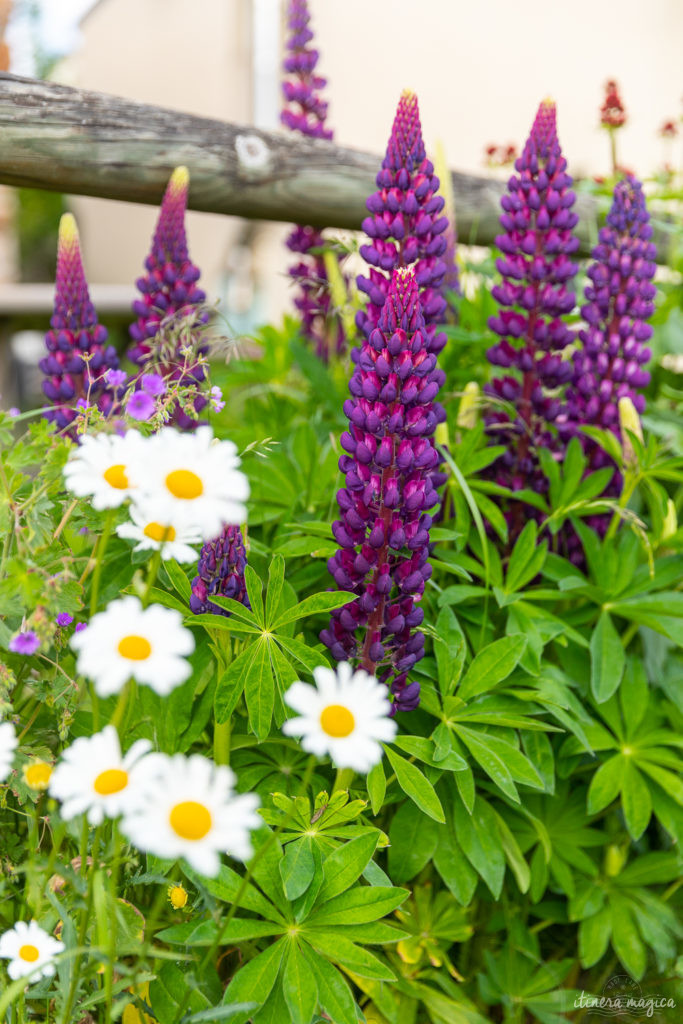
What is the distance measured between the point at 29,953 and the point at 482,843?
2.06 feet

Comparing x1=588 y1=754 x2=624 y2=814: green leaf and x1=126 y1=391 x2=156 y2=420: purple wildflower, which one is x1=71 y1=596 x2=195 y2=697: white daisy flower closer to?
x1=126 y1=391 x2=156 y2=420: purple wildflower

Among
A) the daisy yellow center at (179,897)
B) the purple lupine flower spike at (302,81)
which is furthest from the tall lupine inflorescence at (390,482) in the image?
the purple lupine flower spike at (302,81)

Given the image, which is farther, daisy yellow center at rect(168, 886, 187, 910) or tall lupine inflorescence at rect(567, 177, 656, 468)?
tall lupine inflorescence at rect(567, 177, 656, 468)

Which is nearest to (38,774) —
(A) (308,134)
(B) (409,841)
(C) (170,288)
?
(B) (409,841)

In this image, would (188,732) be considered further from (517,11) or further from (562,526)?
(517,11)

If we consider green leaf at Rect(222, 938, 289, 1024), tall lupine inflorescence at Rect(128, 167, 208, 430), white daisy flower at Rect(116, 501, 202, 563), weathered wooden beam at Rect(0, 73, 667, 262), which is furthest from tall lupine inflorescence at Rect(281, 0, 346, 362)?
green leaf at Rect(222, 938, 289, 1024)

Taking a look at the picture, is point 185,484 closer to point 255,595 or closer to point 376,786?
point 255,595

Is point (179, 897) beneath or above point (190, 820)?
beneath

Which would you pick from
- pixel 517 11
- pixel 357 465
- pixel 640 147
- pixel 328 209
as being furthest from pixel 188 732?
pixel 517 11

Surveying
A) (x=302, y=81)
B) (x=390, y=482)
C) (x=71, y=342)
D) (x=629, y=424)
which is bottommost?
(x=390, y=482)

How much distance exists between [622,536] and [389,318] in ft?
2.40

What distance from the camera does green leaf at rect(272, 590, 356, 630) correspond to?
1.05 metres

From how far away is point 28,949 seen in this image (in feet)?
2.55

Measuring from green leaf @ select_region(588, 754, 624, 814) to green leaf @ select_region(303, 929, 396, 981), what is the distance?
47cm
